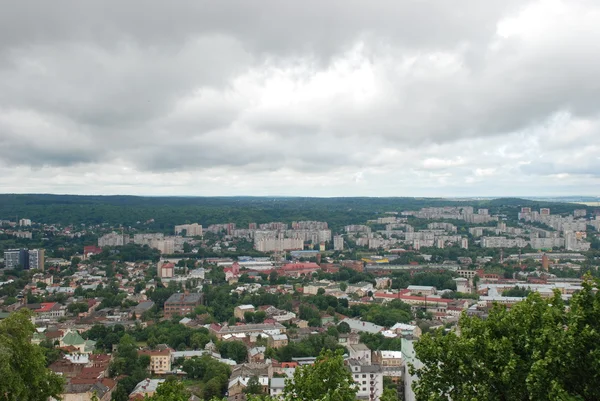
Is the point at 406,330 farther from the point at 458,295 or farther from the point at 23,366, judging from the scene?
the point at 23,366

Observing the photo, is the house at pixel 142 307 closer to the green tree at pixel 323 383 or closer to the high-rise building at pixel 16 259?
the high-rise building at pixel 16 259

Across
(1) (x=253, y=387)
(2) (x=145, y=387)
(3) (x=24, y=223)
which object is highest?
(3) (x=24, y=223)

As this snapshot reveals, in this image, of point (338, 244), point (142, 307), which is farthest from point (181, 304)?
point (338, 244)

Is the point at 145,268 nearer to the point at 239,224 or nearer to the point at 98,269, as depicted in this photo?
the point at 98,269

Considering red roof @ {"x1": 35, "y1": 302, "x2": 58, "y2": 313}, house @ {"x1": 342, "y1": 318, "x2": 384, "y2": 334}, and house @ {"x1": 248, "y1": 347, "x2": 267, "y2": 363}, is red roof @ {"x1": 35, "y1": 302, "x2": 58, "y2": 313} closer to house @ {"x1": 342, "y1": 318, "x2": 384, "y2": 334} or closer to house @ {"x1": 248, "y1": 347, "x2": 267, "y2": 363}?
house @ {"x1": 248, "y1": 347, "x2": 267, "y2": 363}

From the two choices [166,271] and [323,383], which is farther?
[166,271]

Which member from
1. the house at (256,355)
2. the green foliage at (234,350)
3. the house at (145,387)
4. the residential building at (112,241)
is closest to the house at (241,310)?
the green foliage at (234,350)
